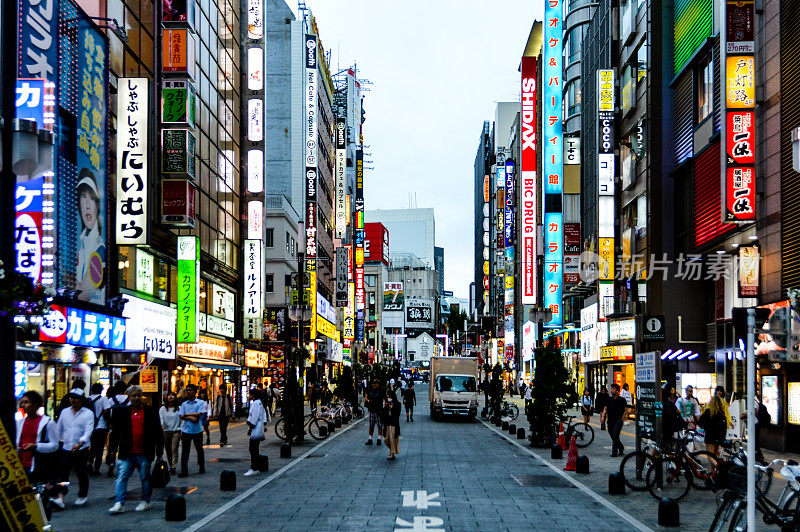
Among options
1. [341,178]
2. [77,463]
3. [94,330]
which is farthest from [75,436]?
[341,178]

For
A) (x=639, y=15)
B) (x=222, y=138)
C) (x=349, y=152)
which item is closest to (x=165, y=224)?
(x=222, y=138)

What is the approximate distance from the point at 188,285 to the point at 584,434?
16.5 metres

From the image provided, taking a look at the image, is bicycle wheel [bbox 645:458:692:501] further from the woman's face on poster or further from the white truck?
the white truck

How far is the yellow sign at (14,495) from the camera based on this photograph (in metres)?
9.48

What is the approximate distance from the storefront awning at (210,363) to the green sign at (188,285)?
1224 millimetres

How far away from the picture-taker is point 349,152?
114m

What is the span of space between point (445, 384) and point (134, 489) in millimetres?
29006

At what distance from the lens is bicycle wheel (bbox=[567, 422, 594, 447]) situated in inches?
1155

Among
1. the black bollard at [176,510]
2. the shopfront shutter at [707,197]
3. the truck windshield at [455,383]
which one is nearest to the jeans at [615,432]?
the shopfront shutter at [707,197]

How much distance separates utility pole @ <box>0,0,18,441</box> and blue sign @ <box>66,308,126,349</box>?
1546cm

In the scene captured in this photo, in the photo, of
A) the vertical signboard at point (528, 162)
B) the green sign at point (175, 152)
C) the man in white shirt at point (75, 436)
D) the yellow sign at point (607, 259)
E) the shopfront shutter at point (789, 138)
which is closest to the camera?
the man in white shirt at point (75, 436)

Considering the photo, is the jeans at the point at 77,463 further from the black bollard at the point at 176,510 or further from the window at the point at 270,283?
the window at the point at 270,283

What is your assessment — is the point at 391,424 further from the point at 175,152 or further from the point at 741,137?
the point at 175,152

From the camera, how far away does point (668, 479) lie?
16531 millimetres
